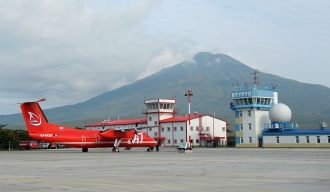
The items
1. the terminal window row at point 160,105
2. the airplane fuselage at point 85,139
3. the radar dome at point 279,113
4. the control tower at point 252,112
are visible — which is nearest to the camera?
the airplane fuselage at point 85,139

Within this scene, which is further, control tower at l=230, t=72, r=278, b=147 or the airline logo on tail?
control tower at l=230, t=72, r=278, b=147

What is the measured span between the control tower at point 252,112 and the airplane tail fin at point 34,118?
4091 cm

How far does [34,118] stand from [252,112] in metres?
43.1

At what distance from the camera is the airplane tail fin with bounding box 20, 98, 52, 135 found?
5850 centimetres

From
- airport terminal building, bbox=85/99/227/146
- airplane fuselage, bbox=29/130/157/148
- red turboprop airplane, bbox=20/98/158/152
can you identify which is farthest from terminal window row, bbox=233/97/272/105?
red turboprop airplane, bbox=20/98/158/152

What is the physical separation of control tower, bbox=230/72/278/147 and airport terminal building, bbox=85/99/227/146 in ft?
39.5

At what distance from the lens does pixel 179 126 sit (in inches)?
3986

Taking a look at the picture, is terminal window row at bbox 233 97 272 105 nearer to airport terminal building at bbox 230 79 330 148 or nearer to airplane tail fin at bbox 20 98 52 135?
airport terminal building at bbox 230 79 330 148

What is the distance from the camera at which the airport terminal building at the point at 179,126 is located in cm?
10056

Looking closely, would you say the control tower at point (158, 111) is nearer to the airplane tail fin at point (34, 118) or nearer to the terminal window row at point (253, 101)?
the terminal window row at point (253, 101)

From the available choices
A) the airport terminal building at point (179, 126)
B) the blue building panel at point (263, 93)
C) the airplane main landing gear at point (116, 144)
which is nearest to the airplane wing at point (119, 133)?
the airplane main landing gear at point (116, 144)

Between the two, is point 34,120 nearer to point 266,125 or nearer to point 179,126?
point 266,125

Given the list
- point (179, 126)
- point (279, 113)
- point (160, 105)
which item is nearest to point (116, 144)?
point (279, 113)

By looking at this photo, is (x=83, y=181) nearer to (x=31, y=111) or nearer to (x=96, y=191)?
(x=96, y=191)
